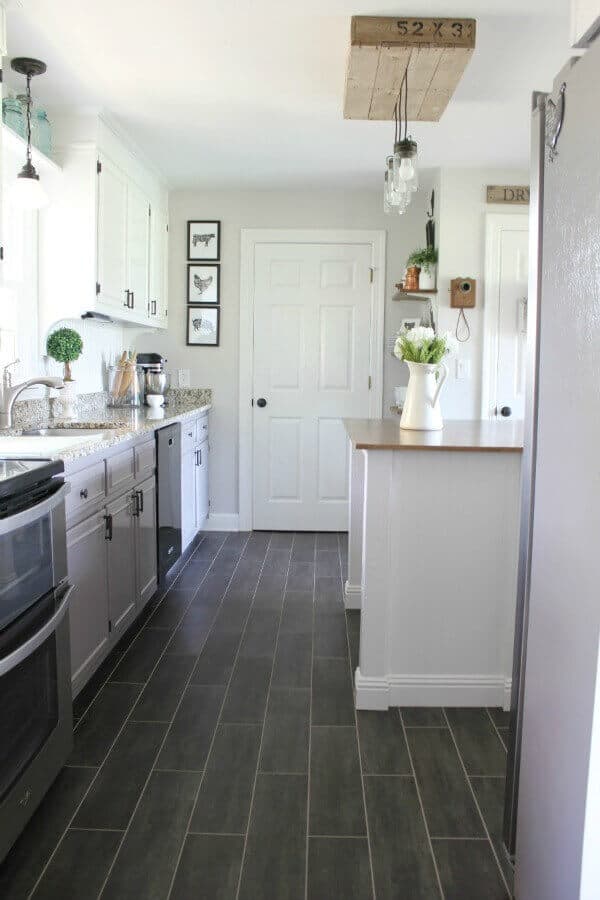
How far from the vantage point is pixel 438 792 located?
191cm

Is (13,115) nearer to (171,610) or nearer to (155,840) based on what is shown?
(171,610)

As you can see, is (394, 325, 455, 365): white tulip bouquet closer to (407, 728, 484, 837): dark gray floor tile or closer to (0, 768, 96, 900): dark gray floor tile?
(407, 728, 484, 837): dark gray floor tile

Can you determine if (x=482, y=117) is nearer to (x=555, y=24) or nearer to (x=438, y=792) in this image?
(x=555, y=24)

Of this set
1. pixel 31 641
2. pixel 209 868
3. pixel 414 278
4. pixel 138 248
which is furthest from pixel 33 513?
pixel 414 278

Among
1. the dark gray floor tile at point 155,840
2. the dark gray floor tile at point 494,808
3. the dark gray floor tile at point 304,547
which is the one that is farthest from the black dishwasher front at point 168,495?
the dark gray floor tile at point 494,808

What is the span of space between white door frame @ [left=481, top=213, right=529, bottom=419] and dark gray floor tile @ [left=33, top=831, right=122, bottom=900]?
11.2 feet

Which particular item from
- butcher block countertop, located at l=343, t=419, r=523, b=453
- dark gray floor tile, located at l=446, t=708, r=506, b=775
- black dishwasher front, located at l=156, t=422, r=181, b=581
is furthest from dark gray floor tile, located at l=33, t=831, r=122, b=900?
black dishwasher front, located at l=156, t=422, r=181, b=581

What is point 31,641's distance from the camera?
1.61 meters

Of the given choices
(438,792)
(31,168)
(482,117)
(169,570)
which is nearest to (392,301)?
(482,117)

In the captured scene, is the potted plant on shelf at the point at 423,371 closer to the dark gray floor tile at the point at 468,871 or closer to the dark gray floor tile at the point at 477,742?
the dark gray floor tile at the point at 477,742

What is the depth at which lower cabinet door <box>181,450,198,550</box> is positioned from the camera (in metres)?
4.17

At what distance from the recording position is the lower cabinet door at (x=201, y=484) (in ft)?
15.3

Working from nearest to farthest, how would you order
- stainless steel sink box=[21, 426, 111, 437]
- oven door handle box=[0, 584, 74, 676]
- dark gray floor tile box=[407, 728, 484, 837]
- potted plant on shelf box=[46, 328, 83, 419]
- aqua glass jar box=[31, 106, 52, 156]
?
oven door handle box=[0, 584, 74, 676], dark gray floor tile box=[407, 728, 484, 837], stainless steel sink box=[21, 426, 111, 437], aqua glass jar box=[31, 106, 52, 156], potted plant on shelf box=[46, 328, 83, 419]

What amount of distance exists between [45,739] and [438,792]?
1.05 m
